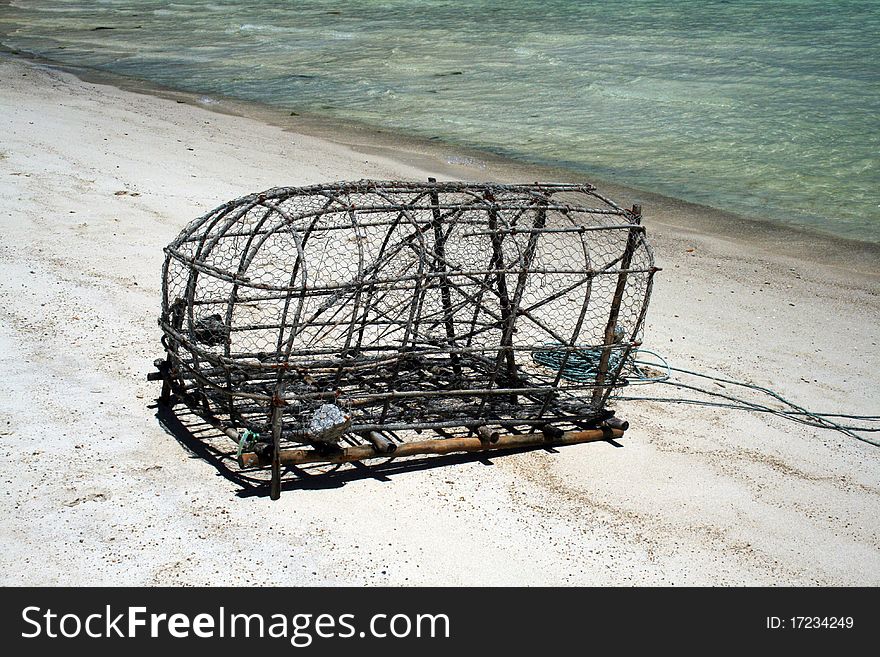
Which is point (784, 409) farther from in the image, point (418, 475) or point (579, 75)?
point (579, 75)

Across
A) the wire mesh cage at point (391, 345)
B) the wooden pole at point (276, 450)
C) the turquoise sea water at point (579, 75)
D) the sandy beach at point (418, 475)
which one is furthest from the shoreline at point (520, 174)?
the wooden pole at point (276, 450)

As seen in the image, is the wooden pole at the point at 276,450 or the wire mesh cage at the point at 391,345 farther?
the wire mesh cage at the point at 391,345

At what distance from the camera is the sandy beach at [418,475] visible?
536cm

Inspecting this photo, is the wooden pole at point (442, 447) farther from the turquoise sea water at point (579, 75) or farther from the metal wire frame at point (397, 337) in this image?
the turquoise sea water at point (579, 75)

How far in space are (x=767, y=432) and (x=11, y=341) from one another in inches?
223

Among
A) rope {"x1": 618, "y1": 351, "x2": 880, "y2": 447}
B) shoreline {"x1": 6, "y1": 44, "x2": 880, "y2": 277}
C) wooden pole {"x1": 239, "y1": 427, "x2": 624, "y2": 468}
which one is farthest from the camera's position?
shoreline {"x1": 6, "y1": 44, "x2": 880, "y2": 277}

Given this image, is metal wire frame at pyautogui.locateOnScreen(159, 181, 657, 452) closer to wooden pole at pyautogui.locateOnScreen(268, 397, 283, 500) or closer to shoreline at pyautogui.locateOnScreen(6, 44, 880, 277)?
wooden pole at pyautogui.locateOnScreen(268, 397, 283, 500)

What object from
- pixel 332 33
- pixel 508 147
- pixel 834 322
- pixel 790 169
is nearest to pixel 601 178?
pixel 508 147

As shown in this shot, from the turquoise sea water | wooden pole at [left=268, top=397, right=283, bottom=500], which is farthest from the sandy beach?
the turquoise sea water

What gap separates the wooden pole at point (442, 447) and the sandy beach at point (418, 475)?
0.09m

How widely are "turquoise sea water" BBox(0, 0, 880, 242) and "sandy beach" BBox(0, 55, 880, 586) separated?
618 centimetres

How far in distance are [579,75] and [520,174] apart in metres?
10.8

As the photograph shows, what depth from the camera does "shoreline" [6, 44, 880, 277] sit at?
13.1 m

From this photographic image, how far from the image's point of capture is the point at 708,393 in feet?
26.1
